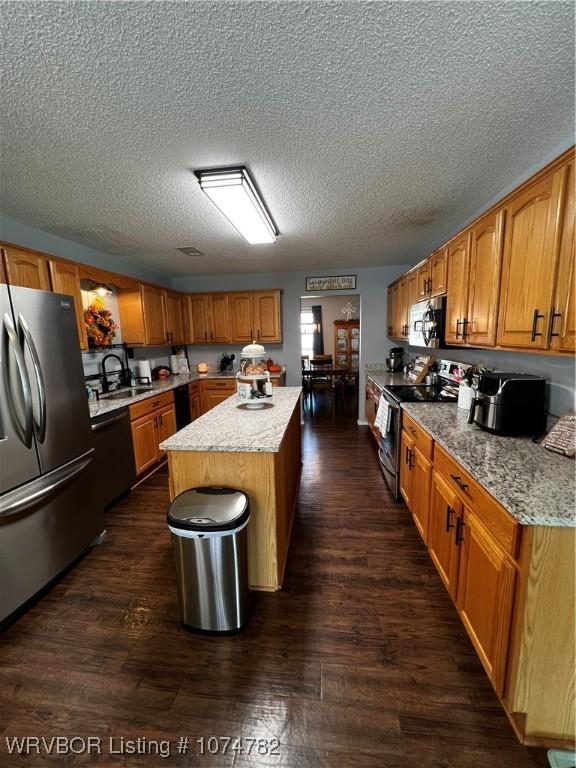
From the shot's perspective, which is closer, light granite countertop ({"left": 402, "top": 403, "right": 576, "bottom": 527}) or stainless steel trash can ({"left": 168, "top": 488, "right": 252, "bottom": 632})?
light granite countertop ({"left": 402, "top": 403, "right": 576, "bottom": 527})

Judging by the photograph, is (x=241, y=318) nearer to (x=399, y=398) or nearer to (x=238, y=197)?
(x=238, y=197)

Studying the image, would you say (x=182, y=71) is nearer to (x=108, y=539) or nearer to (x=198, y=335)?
(x=108, y=539)

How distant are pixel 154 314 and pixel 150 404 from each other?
1.43m

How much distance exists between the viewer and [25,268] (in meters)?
2.37

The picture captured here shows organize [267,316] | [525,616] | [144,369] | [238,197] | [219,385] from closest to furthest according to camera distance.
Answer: [525,616] → [238,197] → [144,369] → [219,385] → [267,316]

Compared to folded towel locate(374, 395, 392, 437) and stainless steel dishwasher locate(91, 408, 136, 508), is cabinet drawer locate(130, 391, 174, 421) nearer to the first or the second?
stainless steel dishwasher locate(91, 408, 136, 508)

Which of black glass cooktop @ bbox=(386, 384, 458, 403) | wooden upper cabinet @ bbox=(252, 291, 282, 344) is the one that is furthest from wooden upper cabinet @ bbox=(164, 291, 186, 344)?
black glass cooktop @ bbox=(386, 384, 458, 403)

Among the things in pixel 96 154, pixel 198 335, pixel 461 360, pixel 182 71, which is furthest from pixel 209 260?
pixel 461 360

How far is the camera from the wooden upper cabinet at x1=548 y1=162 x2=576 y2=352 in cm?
129

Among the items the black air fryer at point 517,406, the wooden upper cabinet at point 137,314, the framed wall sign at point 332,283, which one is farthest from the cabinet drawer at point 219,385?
the black air fryer at point 517,406

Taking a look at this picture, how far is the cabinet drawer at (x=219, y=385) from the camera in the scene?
4715 millimetres

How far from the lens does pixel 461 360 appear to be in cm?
307

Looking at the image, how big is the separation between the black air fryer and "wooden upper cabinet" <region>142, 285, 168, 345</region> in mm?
3876

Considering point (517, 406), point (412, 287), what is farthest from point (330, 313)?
point (517, 406)
